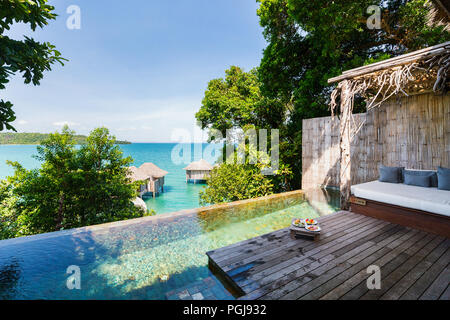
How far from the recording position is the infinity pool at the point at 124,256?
2012mm

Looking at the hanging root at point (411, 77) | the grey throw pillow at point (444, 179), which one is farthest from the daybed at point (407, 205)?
the hanging root at point (411, 77)

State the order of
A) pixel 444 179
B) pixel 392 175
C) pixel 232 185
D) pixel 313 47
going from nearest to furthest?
1. pixel 444 179
2. pixel 392 175
3. pixel 232 185
4. pixel 313 47

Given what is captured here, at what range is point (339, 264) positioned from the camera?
79.0 inches

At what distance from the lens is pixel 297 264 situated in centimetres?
201

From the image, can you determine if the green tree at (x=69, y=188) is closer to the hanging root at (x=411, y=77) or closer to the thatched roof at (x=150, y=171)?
the hanging root at (x=411, y=77)

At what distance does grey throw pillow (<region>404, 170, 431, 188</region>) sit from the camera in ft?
12.0

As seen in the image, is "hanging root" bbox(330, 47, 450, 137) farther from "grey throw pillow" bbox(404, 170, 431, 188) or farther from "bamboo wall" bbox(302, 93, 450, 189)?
"grey throw pillow" bbox(404, 170, 431, 188)

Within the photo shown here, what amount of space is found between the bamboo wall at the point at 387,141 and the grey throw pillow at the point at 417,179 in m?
1.01

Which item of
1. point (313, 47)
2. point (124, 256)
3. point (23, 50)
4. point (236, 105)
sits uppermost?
point (313, 47)

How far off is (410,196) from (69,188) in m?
6.78

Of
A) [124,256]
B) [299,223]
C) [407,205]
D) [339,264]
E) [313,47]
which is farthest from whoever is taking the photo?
[313,47]

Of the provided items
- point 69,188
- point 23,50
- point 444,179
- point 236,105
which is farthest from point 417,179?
point 236,105

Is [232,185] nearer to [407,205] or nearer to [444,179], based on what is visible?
[407,205]
